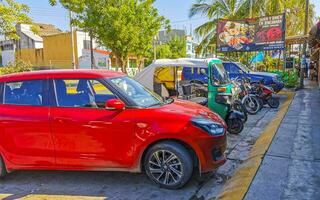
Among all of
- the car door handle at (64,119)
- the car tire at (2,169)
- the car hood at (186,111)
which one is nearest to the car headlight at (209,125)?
the car hood at (186,111)

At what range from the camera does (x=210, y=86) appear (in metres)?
8.11

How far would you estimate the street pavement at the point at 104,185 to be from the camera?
14.5 feet

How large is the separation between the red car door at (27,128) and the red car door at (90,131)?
0.16 meters

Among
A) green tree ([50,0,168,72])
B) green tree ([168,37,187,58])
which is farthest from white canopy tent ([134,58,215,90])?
green tree ([168,37,187,58])

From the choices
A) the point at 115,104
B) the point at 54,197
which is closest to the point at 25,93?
the point at 115,104

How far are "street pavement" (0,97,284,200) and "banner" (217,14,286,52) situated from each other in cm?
1330

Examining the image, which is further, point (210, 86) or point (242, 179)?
point (210, 86)

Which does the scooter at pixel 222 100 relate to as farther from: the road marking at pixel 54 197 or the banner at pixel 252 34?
the banner at pixel 252 34

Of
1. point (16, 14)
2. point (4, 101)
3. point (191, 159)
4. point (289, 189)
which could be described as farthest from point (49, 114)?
point (16, 14)

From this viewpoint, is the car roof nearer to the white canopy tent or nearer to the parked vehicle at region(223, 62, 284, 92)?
the white canopy tent

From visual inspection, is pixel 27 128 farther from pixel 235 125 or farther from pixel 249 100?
pixel 249 100

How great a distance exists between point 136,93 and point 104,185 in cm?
149

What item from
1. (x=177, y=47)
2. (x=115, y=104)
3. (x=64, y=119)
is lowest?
(x=64, y=119)

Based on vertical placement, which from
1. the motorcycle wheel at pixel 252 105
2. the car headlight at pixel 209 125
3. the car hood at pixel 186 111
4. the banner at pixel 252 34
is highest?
the banner at pixel 252 34
